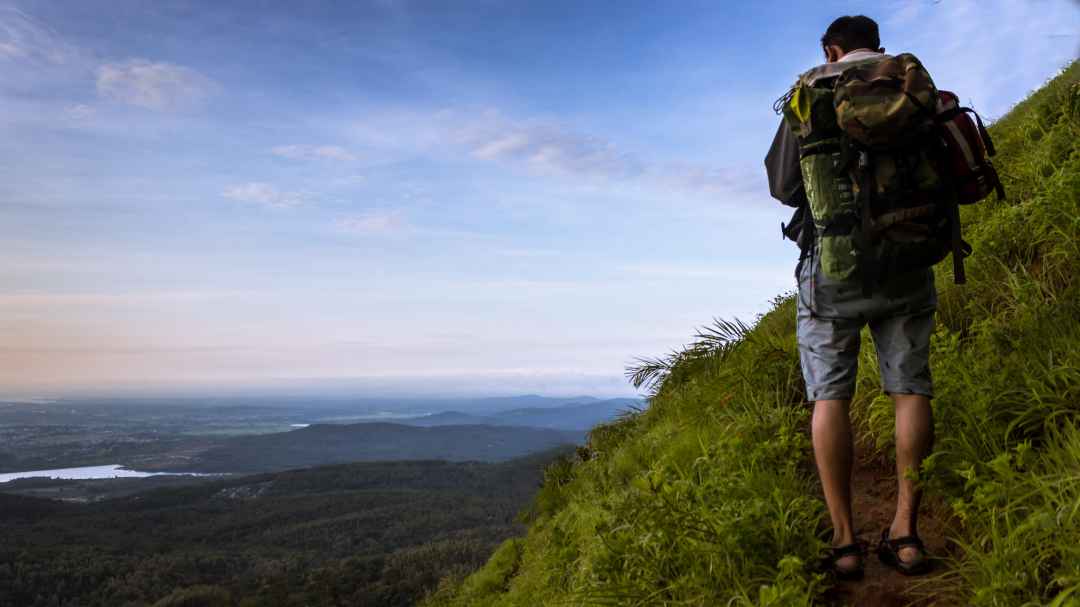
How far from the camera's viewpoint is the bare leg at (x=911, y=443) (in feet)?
10.2

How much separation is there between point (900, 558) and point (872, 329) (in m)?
1.05

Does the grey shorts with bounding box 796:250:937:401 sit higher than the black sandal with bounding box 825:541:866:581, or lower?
higher

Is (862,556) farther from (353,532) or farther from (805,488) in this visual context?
(353,532)

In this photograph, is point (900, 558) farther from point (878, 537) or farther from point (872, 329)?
point (872, 329)

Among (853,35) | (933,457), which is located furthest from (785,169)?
(933,457)

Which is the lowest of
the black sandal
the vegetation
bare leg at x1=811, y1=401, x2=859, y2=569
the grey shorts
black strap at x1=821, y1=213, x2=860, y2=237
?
the vegetation

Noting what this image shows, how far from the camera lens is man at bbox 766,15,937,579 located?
310 centimetres

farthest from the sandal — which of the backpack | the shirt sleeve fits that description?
the shirt sleeve

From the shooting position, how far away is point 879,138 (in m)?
2.88

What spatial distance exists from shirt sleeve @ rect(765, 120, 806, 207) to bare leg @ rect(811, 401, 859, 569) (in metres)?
0.98

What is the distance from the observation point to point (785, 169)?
3.26 m

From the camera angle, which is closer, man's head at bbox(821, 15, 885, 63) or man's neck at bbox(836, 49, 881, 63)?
man's neck at bbox(836, 49, 881, 63)

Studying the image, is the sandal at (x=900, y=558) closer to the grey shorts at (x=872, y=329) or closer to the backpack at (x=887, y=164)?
the grey shorts at (x=872, y=329)

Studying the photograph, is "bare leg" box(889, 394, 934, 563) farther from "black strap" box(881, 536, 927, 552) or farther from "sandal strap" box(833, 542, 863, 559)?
"sandal strap" box(833, 542, 863, 559)
